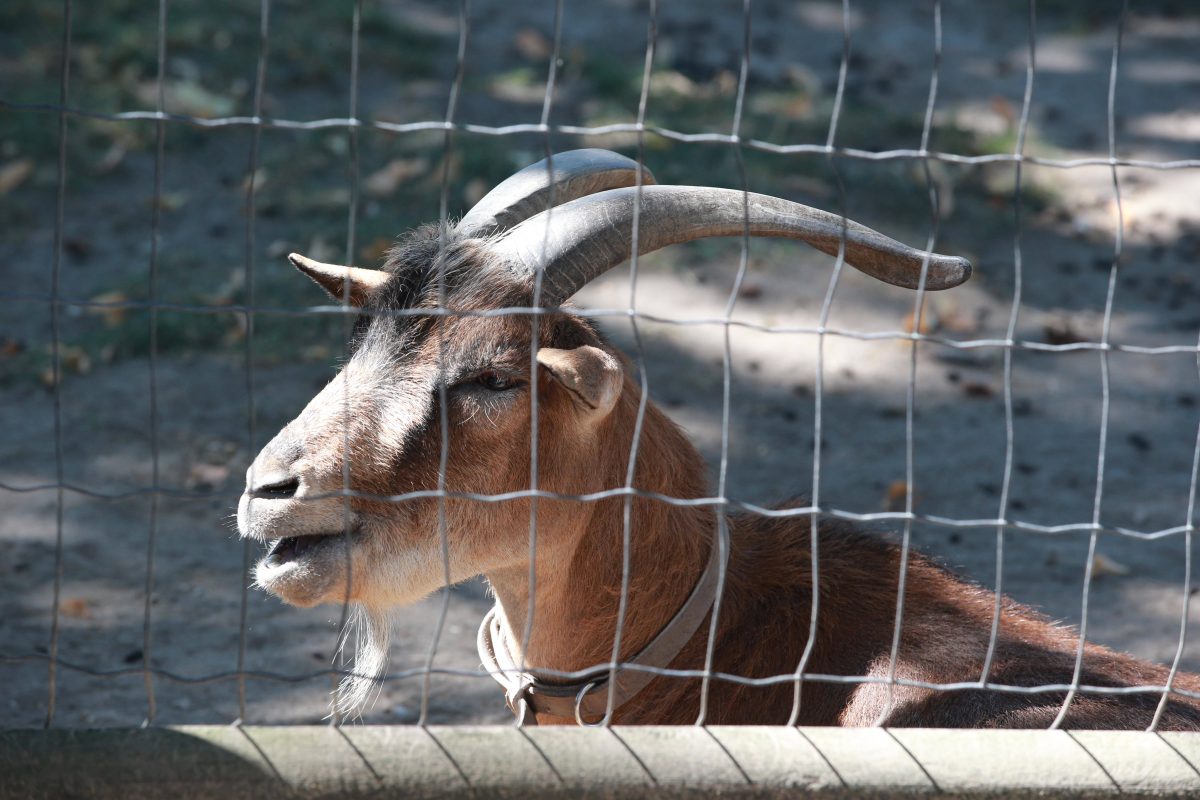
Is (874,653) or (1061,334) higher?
(874,653)

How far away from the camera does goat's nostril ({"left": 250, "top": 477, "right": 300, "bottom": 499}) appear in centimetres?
274

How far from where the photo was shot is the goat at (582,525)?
2.82 meters

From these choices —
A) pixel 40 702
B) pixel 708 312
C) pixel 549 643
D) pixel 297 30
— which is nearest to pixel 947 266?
pixel 549 643

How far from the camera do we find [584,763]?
237cm

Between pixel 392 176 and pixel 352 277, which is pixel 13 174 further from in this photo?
pixel 352 277

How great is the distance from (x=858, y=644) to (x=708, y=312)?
3764 millimetres

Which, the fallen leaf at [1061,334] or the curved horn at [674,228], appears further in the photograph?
the fallen leaf at [1061,334]

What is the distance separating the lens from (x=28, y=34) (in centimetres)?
960

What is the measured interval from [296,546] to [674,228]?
3.63ft

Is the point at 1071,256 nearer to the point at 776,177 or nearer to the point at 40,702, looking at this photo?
the point at 776,177

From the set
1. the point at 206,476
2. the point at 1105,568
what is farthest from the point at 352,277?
the point at 1105,568

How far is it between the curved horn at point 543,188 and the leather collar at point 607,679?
0.96m

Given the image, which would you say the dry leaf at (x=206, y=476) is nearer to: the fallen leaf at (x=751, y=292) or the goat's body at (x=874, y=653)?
the goat's body at (x=874, y=653)

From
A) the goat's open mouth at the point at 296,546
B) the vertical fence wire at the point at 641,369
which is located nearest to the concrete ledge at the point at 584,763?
the vertical fence wire at the point at 641,369
